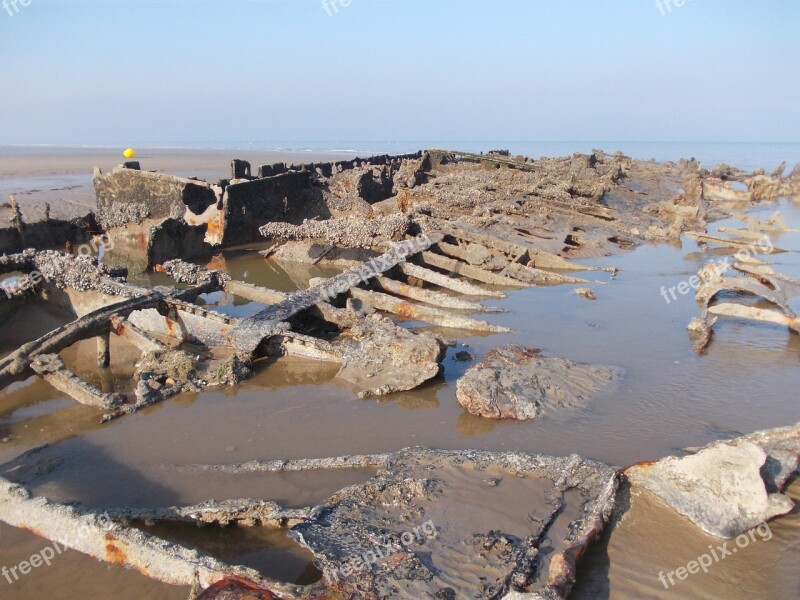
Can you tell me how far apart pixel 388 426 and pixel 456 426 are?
2.16 ft

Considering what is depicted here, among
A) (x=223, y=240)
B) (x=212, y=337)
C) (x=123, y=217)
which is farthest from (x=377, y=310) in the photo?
(x=123, y=217)

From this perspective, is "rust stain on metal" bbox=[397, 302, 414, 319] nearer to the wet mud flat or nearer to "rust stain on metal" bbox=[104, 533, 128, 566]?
the wet mud flat

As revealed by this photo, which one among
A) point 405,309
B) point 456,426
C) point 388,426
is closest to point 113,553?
point 388,426

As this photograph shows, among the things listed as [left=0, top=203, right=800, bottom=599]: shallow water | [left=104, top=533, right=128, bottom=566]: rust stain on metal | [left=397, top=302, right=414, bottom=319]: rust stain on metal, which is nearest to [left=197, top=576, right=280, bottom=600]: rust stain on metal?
[left=104, top=533, right=128, bottom=566]: rust stain on metal

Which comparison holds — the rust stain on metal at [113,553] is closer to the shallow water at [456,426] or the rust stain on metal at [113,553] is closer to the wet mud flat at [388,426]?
the wet mud flat at [388,426]

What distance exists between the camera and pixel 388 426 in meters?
5.32

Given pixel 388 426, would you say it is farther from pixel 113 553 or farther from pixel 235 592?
pixel 235 592

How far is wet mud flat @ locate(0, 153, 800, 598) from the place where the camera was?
316 centimetres

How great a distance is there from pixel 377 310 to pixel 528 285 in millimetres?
3118

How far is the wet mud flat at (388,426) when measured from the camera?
3158 millimetres

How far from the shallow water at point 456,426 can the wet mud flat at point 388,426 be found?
0.02 meters

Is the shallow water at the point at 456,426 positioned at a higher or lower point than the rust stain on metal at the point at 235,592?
lower

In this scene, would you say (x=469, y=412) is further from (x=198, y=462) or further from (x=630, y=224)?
(x=630, y=224)

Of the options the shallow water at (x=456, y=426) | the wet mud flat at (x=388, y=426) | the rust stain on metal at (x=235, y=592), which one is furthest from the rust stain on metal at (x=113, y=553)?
the rust stain on metal at (x=235, y=592)
